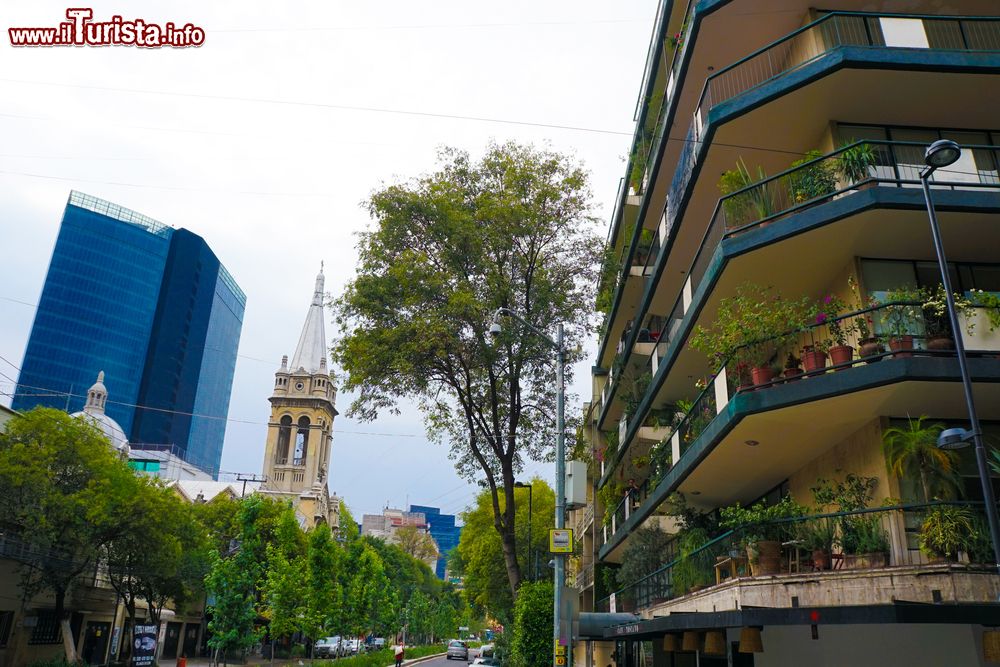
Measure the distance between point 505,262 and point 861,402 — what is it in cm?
1569

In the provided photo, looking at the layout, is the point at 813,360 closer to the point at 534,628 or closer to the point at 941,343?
the point at 941,343

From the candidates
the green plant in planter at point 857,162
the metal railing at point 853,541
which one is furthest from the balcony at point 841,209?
the metal railing at point 853,541

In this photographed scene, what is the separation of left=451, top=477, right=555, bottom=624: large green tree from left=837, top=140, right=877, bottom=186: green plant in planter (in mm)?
40728

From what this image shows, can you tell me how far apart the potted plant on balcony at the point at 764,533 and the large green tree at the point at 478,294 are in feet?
41.9

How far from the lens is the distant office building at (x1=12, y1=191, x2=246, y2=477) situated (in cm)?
11500

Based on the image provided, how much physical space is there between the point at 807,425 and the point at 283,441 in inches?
3627

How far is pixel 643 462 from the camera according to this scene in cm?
2398

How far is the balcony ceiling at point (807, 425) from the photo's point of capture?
36.5ft

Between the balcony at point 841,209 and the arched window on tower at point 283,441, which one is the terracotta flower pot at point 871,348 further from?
the arched window on tower at point 283,441

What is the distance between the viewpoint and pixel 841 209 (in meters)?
11.9

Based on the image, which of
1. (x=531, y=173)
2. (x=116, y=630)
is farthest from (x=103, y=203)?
(x=531, y=173)

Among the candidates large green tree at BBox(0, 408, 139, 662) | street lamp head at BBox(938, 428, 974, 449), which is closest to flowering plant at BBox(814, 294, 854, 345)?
street lamp head at BBox(938, 428, 974, 449)

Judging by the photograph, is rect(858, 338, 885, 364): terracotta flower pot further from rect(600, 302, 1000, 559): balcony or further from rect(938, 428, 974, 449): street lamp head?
rect(938, 428, 974, 449): street lamp head

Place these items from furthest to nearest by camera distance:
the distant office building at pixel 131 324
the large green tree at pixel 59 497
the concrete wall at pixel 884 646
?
1. the distant office building at pixel 131 324
2. the large green tree at pixel 59 497
3. the concrete wall at pixel 884 646
